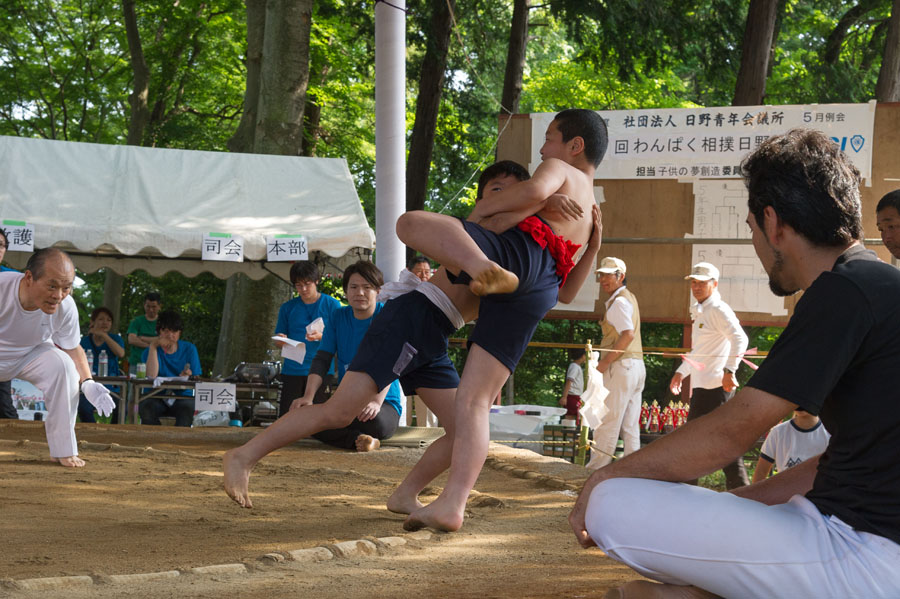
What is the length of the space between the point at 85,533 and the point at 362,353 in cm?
105

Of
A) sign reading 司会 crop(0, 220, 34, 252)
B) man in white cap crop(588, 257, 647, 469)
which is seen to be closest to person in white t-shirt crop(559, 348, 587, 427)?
man in white cap crop(588, 257, 647, 469)

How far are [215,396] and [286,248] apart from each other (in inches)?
55.4

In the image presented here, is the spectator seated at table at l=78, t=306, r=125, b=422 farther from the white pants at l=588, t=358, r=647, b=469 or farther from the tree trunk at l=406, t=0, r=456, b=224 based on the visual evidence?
the tree trunk at l=406, t=0, r=456, b=224

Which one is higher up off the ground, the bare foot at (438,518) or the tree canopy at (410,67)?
the tree canopy at (410,67)

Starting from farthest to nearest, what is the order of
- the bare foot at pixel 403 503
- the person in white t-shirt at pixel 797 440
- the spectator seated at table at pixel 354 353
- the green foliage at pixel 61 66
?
the green foliage at pixel 61 66 < the spectator seated at table at pixel 354 353 < the person in white t-shirt at pixel 797 440 < the bare foot at pixel 403 503

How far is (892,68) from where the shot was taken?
37.2 feet

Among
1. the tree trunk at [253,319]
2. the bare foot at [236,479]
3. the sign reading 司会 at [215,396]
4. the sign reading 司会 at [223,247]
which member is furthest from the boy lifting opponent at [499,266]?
the tree trunk at [253,319]

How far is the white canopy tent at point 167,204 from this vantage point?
25.8 feet

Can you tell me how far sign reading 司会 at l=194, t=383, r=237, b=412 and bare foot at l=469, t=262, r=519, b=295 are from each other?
16.4 feet

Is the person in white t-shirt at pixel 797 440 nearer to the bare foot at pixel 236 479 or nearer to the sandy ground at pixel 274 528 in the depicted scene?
the sandy ground at pixel 274 528

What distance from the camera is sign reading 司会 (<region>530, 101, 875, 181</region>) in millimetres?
8305

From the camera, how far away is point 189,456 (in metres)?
5.16

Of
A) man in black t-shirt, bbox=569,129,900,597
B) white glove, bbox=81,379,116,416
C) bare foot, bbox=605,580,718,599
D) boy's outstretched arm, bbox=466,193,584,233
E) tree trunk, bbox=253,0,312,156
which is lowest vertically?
white glove, bbox=81,379,116,416

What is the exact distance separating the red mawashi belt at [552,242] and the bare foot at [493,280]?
1.10 ft
